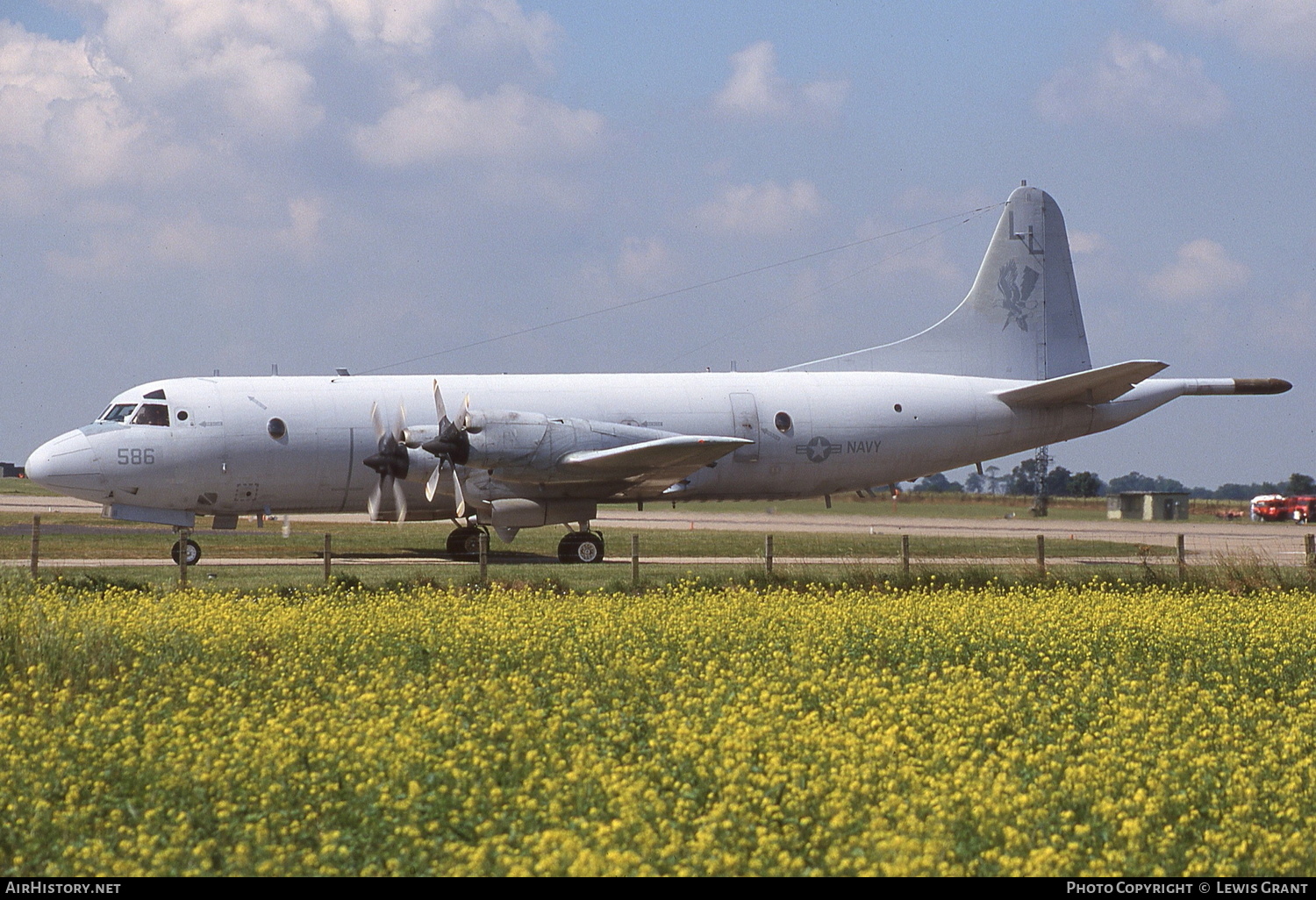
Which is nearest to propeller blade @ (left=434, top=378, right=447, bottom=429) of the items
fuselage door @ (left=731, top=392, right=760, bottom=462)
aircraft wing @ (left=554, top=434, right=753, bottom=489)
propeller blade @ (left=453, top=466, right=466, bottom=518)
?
propeller blade @ (left=453, top=466, right=466, bottom=518)

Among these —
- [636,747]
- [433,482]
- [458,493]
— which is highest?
[433,482]

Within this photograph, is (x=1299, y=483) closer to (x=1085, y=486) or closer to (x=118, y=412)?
(x=1085, y=486)

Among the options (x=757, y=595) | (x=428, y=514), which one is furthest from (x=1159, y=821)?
(x=428, y=514)

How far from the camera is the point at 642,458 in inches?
1215

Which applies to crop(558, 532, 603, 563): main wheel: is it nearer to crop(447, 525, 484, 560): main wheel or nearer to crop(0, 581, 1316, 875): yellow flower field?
crop(447, 525, 484, 560): main wheel

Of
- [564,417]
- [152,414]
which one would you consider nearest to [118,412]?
[152,414]

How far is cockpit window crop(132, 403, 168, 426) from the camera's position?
102ft

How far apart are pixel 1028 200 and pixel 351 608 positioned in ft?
88.6

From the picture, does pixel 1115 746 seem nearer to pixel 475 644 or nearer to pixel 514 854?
pixel 514 854

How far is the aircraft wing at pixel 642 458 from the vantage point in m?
30.5

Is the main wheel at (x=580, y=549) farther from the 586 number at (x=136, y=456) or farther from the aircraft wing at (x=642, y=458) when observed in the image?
the 586 number at (x=136, y=456)

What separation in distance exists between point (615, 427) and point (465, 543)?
6412 millimetres

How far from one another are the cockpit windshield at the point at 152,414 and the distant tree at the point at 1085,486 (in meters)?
93.6
